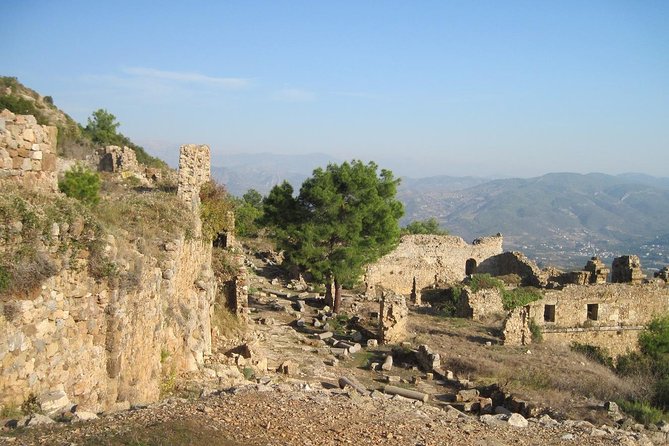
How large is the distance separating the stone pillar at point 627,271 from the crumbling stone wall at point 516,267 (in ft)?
10.8

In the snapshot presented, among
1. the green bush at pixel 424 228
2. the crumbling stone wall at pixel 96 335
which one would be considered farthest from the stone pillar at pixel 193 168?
the green bush at pixel 424 228

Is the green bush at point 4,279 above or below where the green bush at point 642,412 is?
above

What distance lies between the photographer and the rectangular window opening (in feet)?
76.2

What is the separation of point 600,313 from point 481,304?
186 inches

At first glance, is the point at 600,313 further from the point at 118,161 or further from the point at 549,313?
the point at 118,161

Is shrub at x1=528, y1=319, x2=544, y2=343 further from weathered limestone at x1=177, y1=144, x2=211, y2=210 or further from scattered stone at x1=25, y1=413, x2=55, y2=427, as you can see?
scattered stone at x1=25, y1=413, x2=55, y2=427

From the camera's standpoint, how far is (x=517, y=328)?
19766 mm

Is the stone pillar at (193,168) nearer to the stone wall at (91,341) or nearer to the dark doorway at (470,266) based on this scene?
the stone wall at (91,341)

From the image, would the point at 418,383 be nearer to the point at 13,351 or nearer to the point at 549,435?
the point at 549,435

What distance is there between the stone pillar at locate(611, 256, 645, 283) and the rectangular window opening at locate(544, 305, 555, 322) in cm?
718

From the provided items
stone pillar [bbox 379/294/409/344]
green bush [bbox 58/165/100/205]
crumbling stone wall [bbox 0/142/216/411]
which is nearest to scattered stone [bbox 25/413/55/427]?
crumbling stone wall [bbox 0/142/216/411]

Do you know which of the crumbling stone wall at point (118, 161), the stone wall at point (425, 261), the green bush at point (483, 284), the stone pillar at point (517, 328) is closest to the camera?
the stone pillar at point (517, 328)

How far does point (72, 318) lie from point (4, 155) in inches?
103

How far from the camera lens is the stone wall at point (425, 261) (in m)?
33.5
